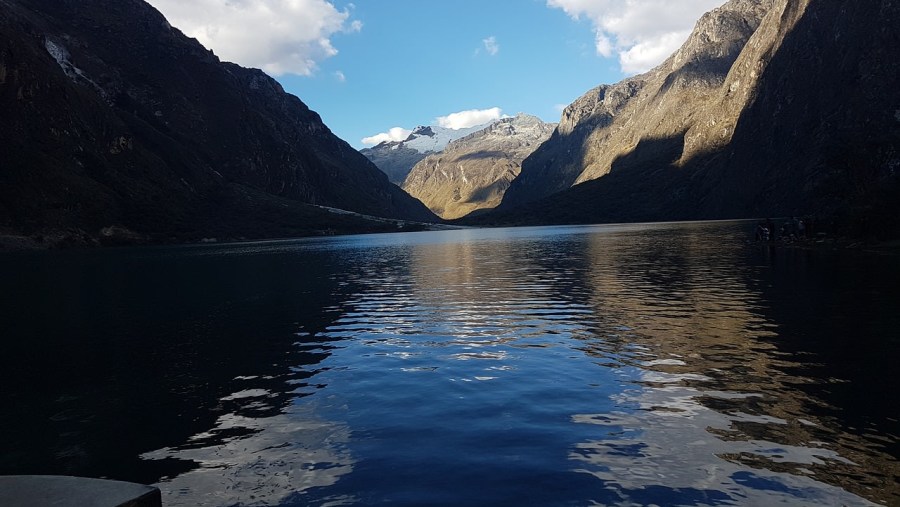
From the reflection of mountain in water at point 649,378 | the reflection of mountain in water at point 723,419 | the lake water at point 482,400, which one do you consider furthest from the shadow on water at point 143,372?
the reflection of mountain in water at point 723,419

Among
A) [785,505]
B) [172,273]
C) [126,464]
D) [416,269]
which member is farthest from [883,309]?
[172,273]

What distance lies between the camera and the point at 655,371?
21422mm

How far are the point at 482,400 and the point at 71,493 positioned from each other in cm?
1177

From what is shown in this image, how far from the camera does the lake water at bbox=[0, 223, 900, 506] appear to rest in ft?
41.9

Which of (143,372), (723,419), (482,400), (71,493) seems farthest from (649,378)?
(143,372)

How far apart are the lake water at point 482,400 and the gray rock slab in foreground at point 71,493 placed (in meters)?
2.70

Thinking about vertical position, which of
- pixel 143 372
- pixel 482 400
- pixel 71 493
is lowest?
pixel 482 400

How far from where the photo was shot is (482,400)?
19.0m

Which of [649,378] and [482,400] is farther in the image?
[649,378]

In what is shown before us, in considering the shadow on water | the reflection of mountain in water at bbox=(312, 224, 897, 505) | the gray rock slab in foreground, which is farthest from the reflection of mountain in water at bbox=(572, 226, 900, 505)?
the shadow on water

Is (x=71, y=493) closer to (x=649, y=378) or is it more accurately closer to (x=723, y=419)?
(x=723, y=419)

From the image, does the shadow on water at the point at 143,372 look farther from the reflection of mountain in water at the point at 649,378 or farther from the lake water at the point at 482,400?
the reflection of mountain in water at the point at 649,378

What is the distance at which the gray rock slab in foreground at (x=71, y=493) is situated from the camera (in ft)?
30.8

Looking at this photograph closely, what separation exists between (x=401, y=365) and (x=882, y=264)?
50.6 metres
